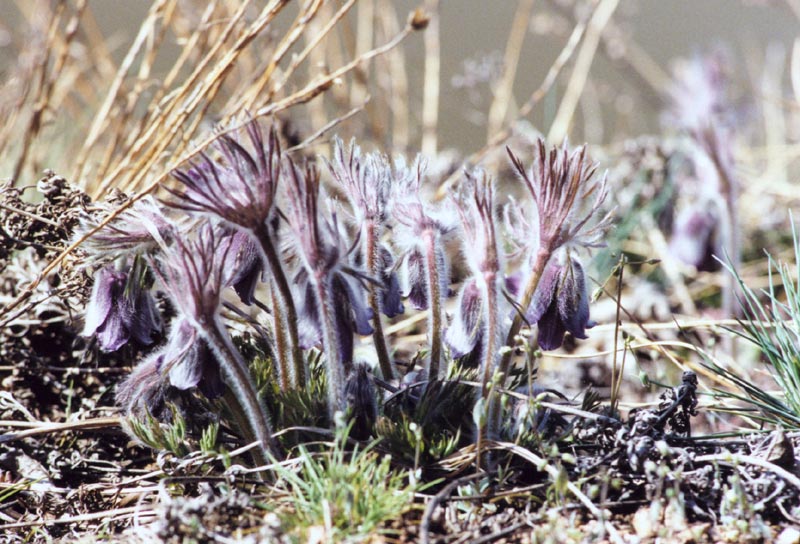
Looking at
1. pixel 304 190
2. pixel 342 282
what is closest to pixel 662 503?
pixel 342 282

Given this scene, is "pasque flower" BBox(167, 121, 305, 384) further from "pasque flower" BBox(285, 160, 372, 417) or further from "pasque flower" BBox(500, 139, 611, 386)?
"pasque flower" BBox(500, 139, 611, 386)

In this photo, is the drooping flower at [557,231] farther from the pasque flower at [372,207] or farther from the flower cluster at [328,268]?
the pasque flower at [372,207]

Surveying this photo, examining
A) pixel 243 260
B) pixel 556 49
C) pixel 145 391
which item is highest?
pixel 556 49

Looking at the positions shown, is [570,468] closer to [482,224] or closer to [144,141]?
[482,224]

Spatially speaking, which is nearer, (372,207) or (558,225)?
(558,225)

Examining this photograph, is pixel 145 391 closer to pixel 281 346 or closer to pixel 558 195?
pixel 281 346

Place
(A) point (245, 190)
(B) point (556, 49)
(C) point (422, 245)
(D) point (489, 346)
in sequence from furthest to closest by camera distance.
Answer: (B) point (556, 49) < (C) point (422, 245) < (D) point (489, 346) < (A) point (245, 190)

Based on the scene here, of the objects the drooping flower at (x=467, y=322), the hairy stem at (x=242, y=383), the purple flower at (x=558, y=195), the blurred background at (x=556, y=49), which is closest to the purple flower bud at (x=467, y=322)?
the drooping flower at (x=467, y=322)

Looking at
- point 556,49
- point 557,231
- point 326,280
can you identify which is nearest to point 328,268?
point 326,280
